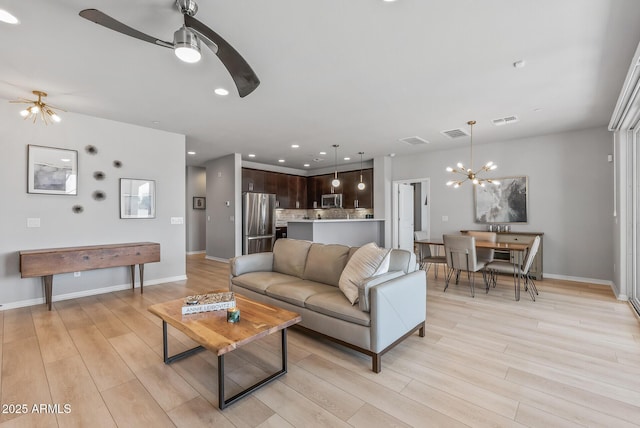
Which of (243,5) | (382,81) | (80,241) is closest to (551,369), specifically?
(382,81)

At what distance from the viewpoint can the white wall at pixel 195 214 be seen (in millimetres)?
8805

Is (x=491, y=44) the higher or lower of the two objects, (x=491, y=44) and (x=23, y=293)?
the higher

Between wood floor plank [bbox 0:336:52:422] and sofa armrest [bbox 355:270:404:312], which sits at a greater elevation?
sofa armrest [bbox 355:270:404:312]

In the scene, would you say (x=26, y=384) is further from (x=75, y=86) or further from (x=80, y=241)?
(x=75, y=86)

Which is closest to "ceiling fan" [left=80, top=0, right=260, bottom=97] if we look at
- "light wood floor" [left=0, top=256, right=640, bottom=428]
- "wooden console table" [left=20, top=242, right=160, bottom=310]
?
"light wood floor" [left=0, top=256, right=640, bottom=428]

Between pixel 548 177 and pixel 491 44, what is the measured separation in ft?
13.1

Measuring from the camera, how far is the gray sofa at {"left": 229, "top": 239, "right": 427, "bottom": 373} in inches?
87.8

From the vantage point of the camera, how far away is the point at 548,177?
207 inches

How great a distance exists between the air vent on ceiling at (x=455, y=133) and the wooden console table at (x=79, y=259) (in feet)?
17.1

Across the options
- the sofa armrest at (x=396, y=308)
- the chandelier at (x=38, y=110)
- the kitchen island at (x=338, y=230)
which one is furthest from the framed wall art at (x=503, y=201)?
the chandelier at (x=38, y=110)

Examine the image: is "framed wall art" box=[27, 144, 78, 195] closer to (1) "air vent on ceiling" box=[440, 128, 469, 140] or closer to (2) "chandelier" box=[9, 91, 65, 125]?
(2) "chandelier" box=[9, 91, 65, 125]

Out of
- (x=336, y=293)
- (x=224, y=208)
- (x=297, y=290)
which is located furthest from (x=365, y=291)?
(x=224, y=208)

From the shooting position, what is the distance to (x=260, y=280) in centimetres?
325

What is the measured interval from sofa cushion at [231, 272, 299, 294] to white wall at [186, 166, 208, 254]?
599 centimetres
